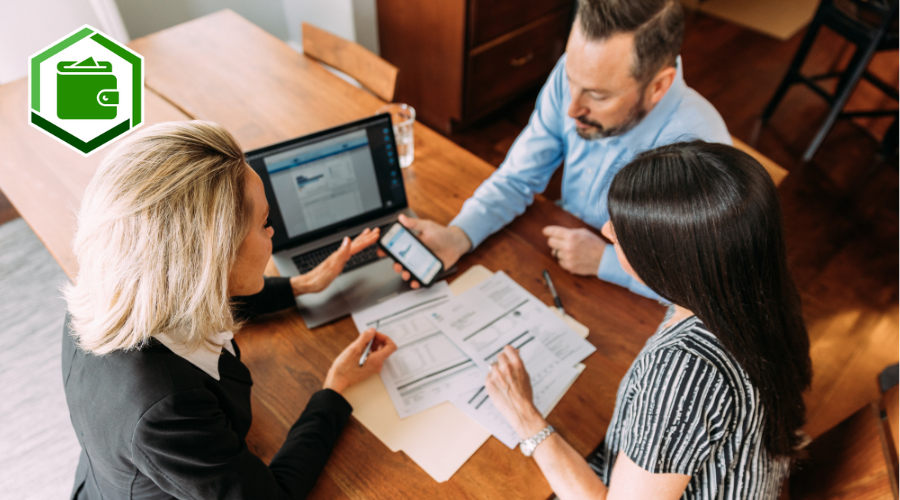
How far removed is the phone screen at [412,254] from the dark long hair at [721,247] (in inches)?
18.0

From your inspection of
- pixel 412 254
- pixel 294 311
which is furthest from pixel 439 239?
pixel 294 311

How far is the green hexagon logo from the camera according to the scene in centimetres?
103

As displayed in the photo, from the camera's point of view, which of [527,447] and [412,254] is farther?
[412,254]

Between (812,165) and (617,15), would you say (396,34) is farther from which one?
(812,165)

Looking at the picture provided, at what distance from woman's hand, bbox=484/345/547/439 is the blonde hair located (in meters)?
0.50

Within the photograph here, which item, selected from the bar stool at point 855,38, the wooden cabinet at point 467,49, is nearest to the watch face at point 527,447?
the wooden cabinet at point 467,49

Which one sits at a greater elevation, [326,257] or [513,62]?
[326,257]

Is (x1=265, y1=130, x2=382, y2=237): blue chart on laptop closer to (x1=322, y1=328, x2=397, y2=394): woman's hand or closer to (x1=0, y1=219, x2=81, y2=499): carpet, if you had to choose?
(x1=322, y1=328, x2=397, y2=394): woman's hand

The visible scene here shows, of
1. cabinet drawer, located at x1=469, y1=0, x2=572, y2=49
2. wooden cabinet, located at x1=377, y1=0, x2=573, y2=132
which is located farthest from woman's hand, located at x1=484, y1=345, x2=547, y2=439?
cabinet drawer, located at x1=469, y1=0, x2=572, y2=49

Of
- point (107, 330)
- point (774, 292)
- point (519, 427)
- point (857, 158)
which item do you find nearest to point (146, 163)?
point (107, 330)

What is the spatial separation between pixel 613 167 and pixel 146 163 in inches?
40.3

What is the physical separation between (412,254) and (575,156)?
60 centimetres

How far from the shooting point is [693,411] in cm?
74

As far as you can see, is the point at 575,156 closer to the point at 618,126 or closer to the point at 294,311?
the point at 618,126
